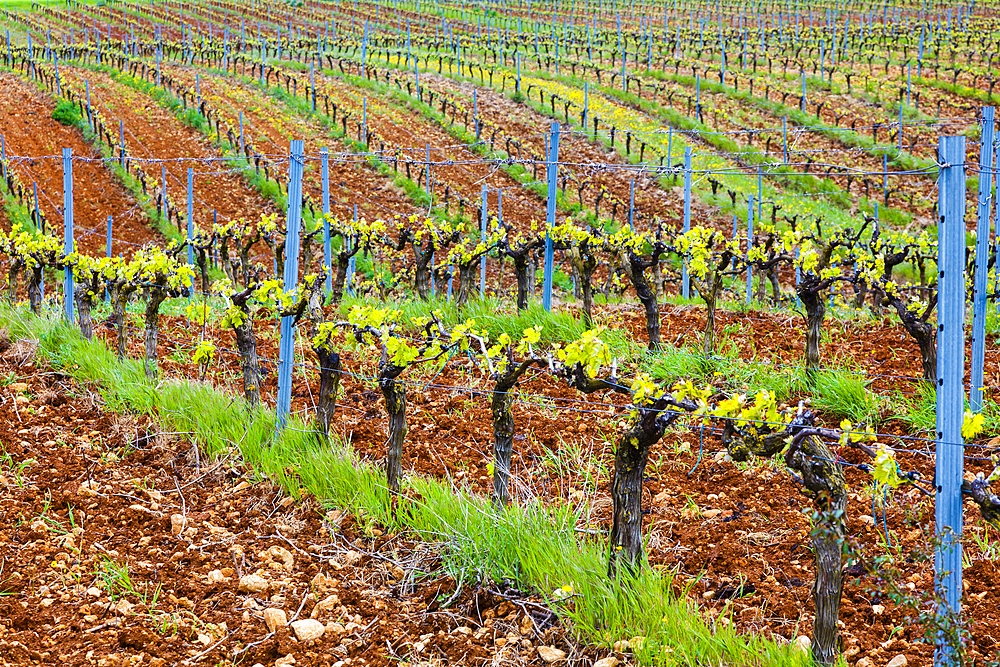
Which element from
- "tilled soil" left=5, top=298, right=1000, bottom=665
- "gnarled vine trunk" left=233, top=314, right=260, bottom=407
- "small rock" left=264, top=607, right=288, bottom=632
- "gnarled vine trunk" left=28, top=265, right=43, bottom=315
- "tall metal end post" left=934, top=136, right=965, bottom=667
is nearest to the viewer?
"tall metal end post" left=934, top=136, right=965, bottom=667

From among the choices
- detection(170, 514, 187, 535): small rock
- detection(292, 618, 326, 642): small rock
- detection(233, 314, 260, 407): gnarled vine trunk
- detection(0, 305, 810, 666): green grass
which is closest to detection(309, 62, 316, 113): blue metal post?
detection(0, 305, 810, 666): green grass

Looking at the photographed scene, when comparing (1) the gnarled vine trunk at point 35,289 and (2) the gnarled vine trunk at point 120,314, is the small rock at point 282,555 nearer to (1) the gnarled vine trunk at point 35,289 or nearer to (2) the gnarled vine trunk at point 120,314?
(2) the gnarled vine trunk at point 120,314

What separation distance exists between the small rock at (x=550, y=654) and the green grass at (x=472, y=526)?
0.36 ft

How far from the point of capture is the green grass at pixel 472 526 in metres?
3.28

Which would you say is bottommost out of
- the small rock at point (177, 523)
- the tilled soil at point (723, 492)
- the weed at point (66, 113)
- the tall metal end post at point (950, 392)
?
the small rock at point (177, 523)

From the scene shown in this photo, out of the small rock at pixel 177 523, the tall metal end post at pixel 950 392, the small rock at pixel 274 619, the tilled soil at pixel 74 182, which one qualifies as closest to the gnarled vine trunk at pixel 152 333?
the small rock at pixel 177 523

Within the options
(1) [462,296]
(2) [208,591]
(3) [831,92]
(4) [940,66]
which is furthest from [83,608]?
(4) [940,66]

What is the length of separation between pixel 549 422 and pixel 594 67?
2741 centimetres

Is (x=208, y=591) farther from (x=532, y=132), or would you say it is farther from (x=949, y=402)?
(x=532, y=132)

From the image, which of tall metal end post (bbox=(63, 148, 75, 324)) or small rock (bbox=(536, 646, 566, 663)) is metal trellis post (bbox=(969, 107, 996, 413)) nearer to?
small rock (bbox=(536, 646, 566, 663))

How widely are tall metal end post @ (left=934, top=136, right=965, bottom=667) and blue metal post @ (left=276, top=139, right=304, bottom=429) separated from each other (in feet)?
12.3

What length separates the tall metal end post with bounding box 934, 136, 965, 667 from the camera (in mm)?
2877

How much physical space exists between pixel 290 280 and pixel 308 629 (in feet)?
8.25

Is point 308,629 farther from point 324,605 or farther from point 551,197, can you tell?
point 551,197
